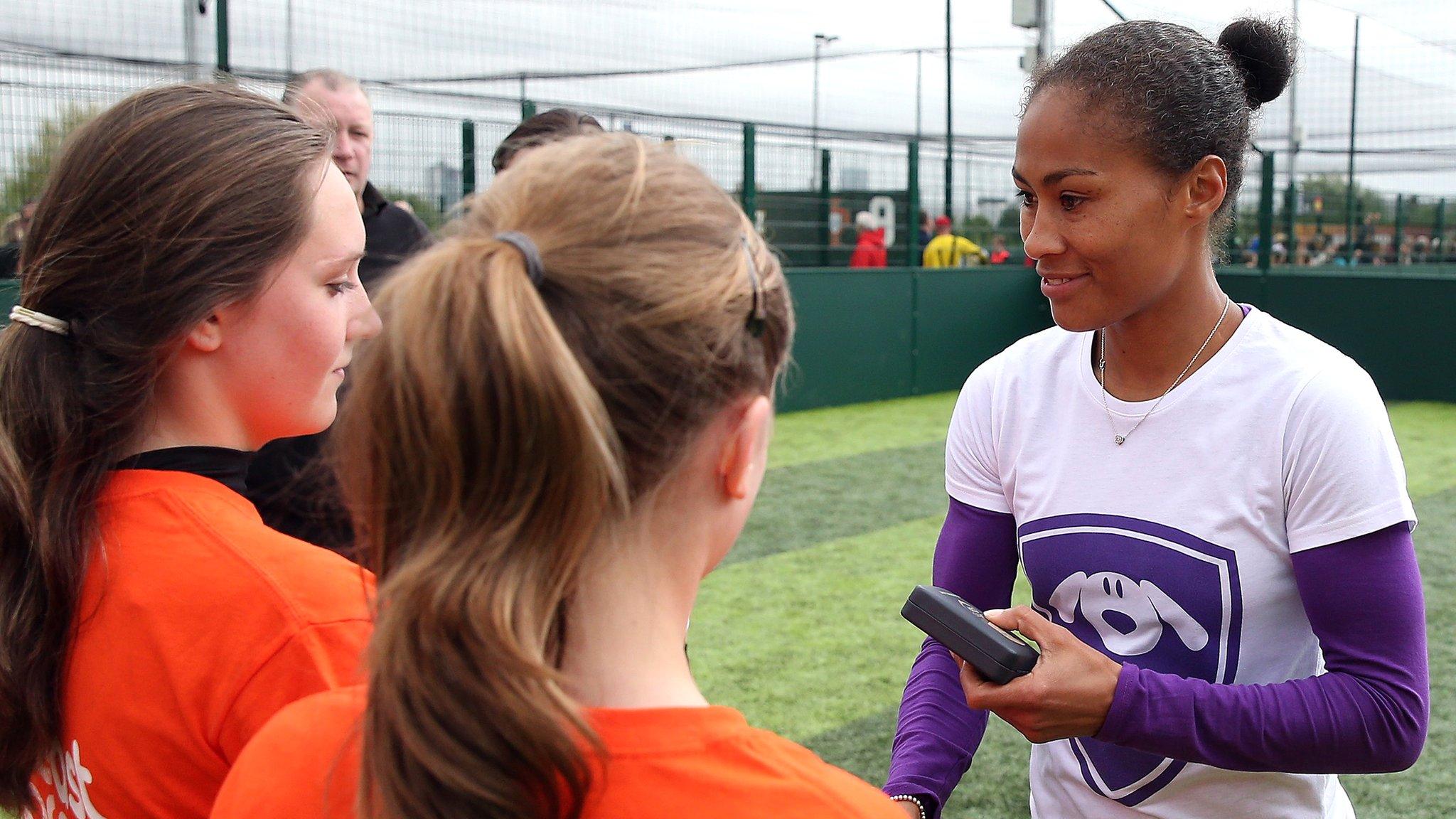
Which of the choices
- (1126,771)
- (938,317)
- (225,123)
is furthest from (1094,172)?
(938,317)

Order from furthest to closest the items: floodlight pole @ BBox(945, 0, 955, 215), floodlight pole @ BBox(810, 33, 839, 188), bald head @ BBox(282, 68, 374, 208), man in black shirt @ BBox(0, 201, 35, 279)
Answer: floodlight pole @ BBox(945, 0, 955, 215) < floodlight pole @ BBox(810, 33, 839, 188) < man in black shirt @ BBox(0, 201, 35, 279) < bald head @ BBox(282, 68, 374, 208)

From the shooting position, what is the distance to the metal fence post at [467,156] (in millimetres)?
7699

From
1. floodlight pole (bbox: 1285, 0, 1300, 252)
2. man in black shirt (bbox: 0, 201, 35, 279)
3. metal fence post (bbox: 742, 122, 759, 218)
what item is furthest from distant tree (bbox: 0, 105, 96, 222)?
floodlight pole (bbox: 1285, 0, 1300, 252)

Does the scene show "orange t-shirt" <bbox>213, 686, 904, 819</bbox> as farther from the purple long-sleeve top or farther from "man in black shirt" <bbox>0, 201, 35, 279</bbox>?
"man in black shirt" <bbox>0, 201, 35, 279</bbox>

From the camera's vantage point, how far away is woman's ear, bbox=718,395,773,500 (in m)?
0.93

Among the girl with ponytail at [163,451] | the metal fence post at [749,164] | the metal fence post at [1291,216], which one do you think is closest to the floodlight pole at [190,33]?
the metal fence post at [749,164]

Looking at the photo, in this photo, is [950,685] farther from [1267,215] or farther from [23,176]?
[1267,215]

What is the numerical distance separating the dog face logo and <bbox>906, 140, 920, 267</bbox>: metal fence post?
9.58 m

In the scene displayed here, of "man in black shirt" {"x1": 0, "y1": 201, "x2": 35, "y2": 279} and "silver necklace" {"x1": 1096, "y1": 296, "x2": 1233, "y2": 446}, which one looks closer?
"silver necklace" {"x1": 1096, "y1": 296, "x2": 1233, "y2": 446}

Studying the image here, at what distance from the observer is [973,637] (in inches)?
54.1

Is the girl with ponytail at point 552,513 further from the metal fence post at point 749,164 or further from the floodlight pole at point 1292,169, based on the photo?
the floodlight pole at point 1292,169

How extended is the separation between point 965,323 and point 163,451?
10449 mm

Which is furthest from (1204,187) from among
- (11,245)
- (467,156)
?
(467,156)

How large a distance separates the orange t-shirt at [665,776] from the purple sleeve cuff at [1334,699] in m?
0.62
